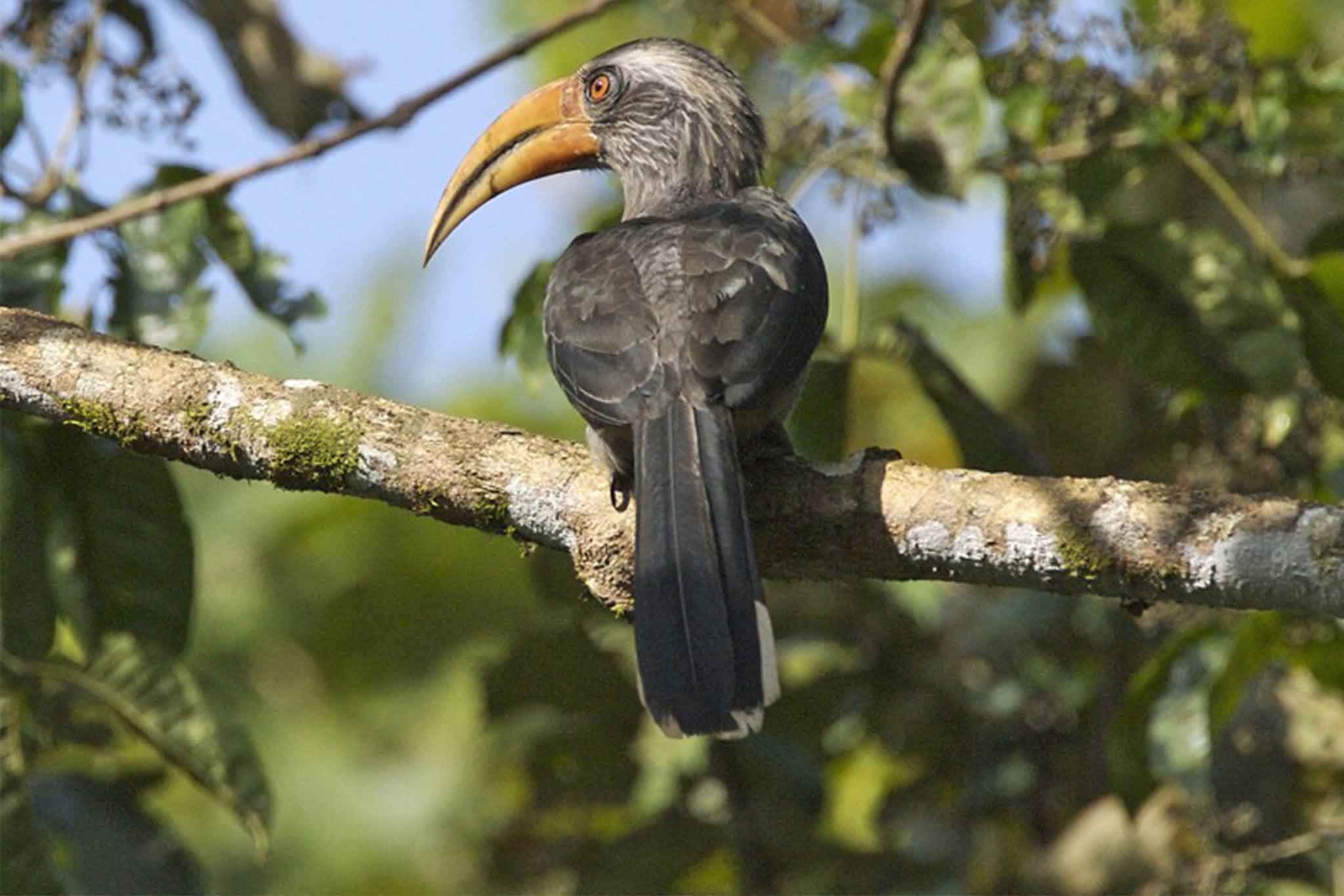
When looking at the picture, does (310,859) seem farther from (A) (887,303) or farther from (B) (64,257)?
(B) (64,257)

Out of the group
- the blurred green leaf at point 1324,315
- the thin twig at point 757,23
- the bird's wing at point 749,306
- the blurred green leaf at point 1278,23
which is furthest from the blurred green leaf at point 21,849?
the blurred green leaf at point 1278,23

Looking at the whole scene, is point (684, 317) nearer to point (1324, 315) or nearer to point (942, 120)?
point (942, 120)

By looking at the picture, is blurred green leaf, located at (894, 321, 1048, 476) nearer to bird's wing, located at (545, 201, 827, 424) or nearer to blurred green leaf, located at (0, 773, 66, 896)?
bird's wing, located at (545, 201, 827, 424)

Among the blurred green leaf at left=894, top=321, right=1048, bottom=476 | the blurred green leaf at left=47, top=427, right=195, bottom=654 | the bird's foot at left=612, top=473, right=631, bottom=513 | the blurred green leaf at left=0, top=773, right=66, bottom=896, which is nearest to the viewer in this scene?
the bird's foot at left=612, top=473, right=631, bottom=513

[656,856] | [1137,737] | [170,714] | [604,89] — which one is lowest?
[656,856]

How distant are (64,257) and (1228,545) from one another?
2.87m

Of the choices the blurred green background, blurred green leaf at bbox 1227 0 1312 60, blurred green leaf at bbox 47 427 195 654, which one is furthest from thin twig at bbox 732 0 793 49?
blurred green leaf at bbox 47 427 195 654

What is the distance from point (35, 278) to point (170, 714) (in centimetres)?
111

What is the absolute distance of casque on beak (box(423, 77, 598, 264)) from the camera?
460 centimetres

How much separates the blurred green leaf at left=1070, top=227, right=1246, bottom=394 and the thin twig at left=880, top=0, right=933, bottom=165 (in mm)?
697

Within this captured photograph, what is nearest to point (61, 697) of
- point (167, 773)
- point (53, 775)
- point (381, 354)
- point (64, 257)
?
point (53, 775)

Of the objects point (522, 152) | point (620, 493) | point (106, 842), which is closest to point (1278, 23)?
point (522, 152)

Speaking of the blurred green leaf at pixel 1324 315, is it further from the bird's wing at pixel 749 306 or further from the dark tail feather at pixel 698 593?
the dark tail feather at pixel 698 593

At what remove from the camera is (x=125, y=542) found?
13.2 feet
